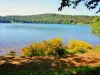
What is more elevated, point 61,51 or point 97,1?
point 97,1

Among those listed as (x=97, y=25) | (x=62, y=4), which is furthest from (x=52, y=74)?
(x=97, y=25)

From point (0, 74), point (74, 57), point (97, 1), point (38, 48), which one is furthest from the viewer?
point (38, 48)

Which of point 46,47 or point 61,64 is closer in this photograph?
point 61,64

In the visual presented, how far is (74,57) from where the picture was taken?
15.0 metres

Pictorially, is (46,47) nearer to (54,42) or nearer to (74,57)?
(54,42)

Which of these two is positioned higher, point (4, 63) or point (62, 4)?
point (62, 4)

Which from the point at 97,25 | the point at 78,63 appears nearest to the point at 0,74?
the point at 78,63

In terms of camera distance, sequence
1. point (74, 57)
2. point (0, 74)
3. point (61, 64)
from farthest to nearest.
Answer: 1. point (74, 57)
2. point (61, 64)
3. point (0, 74)

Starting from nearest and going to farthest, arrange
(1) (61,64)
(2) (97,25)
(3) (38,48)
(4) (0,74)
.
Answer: (4) (0,74), (1) (61,64), (3) (38,48), (2) (97,25)

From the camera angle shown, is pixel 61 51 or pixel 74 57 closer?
pixel 74 57

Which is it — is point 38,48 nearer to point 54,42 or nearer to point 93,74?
point 54,42

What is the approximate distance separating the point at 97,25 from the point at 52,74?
1798 inches

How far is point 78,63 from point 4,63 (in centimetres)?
403

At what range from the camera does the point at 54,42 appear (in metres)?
22.3
